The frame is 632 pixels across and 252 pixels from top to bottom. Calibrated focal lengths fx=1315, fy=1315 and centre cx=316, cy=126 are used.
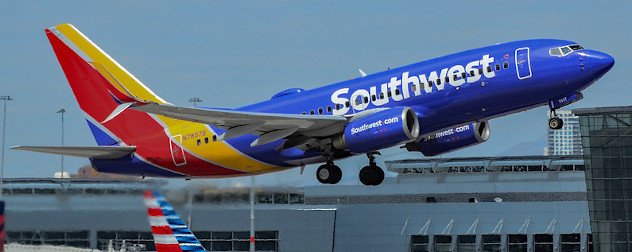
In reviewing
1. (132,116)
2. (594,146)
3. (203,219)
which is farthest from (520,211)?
(132,116)

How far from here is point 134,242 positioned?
58.6 meters

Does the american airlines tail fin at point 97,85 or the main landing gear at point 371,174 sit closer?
the main landing gear at point 371,174

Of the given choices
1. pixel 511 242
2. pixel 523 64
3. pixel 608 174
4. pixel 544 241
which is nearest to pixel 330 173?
pixel 523 64

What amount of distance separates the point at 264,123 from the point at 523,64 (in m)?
10.7

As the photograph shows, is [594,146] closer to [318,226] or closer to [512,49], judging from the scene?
[318,226]

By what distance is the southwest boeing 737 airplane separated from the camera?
51.5 m

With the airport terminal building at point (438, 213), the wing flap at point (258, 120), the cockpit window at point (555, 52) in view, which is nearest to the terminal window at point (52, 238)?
the airport terminal building at point (438, 213)

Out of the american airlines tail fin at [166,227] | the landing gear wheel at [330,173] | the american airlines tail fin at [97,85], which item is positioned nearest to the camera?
the american airlines tail fin at [166,227]

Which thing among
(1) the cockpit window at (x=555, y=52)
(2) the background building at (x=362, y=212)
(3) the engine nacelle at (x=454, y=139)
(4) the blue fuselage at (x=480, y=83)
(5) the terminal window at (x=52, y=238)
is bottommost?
(5) the terminal window at (x=52, y=238)

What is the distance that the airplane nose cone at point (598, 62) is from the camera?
50.7m

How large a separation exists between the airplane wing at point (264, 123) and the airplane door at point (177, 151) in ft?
12.9

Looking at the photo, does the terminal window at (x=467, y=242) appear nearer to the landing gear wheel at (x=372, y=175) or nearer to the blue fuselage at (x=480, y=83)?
the landing gear wheel at (x=372, y=175)

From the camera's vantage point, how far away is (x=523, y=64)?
169 feet

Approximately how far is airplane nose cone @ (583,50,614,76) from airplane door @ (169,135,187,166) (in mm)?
18274
